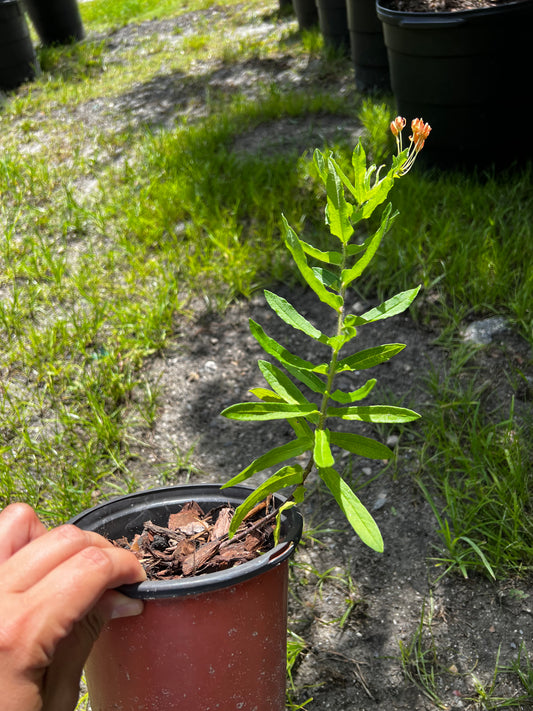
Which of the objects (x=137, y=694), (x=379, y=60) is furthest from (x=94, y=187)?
(x=137, y=694)

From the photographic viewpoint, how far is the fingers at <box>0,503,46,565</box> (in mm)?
940

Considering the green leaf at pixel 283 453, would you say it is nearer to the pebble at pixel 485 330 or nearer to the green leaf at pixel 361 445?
the green leaf at pixel 361 445

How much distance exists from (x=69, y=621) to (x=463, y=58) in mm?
2756

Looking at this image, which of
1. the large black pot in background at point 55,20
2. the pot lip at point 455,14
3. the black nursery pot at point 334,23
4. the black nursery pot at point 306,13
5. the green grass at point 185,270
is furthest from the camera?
the large black pot in background at point 55,20

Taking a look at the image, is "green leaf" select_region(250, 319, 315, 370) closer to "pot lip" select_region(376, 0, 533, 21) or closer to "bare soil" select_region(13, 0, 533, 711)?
"bare soil" select_region(13, 0, 533, 711)

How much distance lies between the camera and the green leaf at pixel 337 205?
105cm

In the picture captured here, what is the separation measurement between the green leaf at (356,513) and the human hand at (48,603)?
334mm

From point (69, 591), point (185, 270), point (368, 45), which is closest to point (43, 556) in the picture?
point (69, 591)

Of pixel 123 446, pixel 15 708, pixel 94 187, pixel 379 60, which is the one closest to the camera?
pixel 15 708

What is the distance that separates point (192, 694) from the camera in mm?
1128

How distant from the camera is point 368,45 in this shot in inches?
157

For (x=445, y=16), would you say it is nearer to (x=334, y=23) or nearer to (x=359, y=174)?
(x=359, y=174)

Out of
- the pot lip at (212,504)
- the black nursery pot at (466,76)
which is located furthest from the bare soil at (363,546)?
the black nursery pot at (466,76)

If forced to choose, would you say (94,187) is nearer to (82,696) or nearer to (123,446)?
(123,446)
